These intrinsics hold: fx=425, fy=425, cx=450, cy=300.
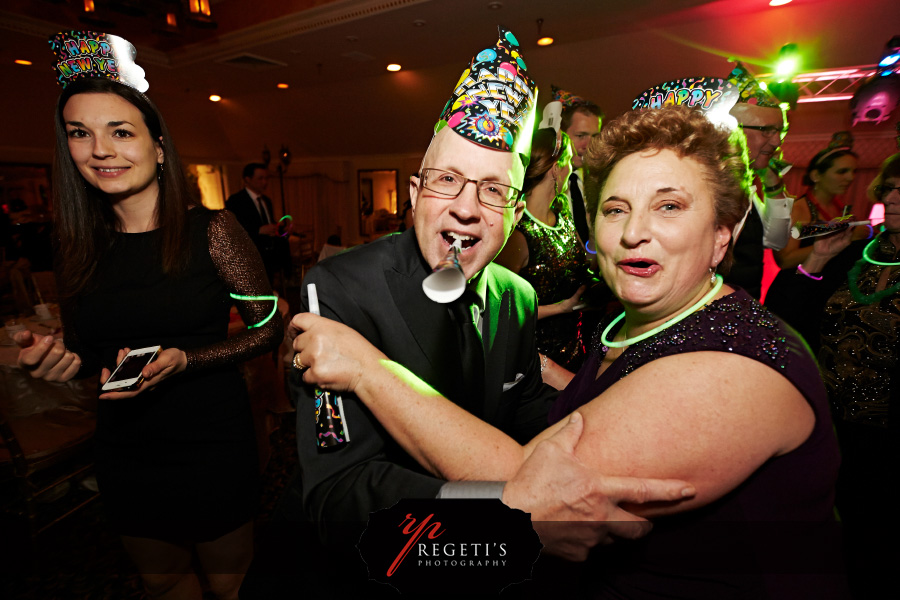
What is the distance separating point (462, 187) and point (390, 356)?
1.65 ft

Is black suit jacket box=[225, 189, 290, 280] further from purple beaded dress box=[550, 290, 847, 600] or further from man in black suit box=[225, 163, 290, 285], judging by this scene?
purple beaded dress box=[550, 290, 847, 600]

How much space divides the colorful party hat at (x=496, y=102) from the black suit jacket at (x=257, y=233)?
16.6ft

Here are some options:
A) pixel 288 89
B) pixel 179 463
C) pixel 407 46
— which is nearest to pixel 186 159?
pixel 288 89

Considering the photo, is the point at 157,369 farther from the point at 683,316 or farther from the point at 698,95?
the point at 698,95

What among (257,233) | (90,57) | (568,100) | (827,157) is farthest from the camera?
(257,233)

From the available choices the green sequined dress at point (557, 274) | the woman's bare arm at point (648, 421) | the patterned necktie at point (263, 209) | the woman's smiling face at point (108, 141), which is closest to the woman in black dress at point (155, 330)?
the woman's smiling face at point (108, 141)

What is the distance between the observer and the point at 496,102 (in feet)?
3.86

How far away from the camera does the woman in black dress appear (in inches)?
60.1

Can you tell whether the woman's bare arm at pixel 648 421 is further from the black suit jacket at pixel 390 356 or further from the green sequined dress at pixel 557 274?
the green sequined dress at pixel 557 274

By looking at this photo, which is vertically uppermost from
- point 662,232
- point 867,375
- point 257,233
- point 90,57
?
point 90,57

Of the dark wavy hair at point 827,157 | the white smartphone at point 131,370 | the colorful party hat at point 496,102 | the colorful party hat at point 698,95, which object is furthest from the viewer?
the dark wavy hair at point 827,157

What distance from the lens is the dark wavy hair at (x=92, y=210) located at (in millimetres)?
1562

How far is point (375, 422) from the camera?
1081 millimetres

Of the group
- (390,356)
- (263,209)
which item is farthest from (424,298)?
(263,209)
